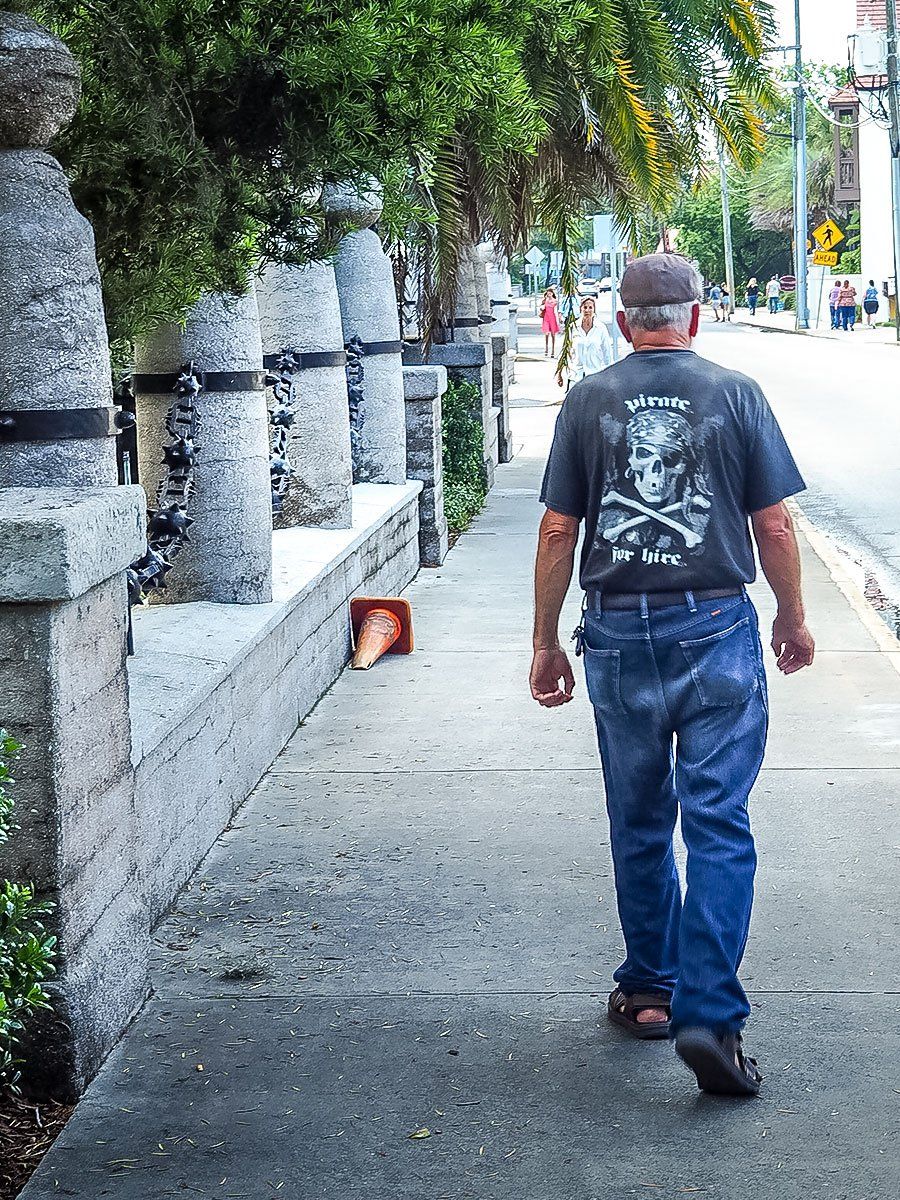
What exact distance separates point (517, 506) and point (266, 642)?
8569 millimetres

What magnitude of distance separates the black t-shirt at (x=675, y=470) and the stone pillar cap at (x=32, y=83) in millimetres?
1543

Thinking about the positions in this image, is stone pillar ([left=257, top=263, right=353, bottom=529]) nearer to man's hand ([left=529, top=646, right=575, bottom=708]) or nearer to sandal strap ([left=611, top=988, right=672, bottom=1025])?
man's hand ([left=529, top=646, right=575, bottom=708])

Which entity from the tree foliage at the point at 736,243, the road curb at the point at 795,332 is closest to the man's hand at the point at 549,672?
the road curb at the point at 795,332

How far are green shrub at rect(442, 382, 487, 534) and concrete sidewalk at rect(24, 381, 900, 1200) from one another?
6.73m

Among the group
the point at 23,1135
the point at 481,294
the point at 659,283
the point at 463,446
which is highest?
the point at 481,294

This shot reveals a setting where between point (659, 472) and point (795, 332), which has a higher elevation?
point (795, 332)

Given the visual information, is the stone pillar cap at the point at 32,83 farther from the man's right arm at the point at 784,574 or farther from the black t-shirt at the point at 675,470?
the man's right arm at the point at 784,574

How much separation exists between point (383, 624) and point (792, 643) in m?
4.73

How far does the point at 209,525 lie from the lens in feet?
22.2

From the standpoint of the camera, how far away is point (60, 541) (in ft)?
11.7

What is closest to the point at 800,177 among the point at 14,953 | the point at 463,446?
the point at 463,446

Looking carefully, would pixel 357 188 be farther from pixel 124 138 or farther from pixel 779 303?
pixel 779 303

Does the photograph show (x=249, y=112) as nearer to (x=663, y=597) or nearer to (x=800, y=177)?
(x=663, y=597)

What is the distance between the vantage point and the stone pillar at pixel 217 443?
6.65 metres
